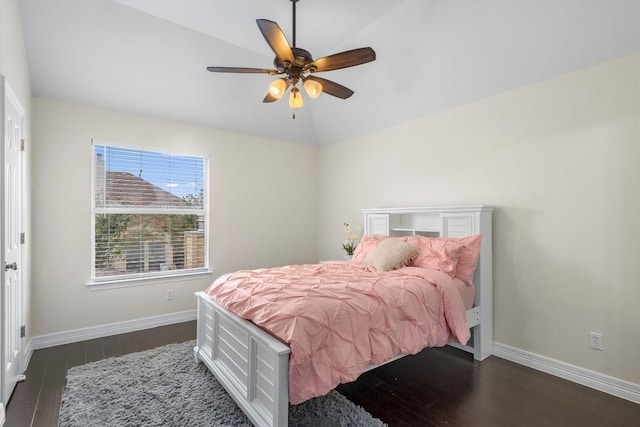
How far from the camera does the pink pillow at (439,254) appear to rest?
9.14ft

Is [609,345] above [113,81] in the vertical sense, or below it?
below

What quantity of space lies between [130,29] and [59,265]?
2405 millimetres

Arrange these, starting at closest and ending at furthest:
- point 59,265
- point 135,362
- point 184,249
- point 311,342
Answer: point 311,342 → point 135,362 → point 59,265 → point 184,249

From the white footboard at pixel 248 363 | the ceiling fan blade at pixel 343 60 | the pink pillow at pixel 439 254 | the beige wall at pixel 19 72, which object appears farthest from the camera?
the pink pillow at pixel 439 254

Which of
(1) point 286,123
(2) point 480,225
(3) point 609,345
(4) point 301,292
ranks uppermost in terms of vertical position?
(1) point 286,123

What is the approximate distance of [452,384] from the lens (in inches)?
96.3

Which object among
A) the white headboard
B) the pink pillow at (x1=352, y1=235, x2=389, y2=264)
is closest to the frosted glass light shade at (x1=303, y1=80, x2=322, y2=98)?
the white headboard

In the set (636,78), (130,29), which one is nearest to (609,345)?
(636,78)

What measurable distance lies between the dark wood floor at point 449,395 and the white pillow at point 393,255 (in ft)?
2.78

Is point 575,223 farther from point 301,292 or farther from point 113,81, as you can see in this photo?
point 113,81

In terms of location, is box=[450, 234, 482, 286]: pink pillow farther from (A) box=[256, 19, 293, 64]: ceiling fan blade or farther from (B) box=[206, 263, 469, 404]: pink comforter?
(A) box=[256, 19, 293, 64]: ceiling fan blade

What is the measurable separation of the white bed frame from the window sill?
1.32m

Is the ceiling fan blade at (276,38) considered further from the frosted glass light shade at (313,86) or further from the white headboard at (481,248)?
the white headboard at (481,248)

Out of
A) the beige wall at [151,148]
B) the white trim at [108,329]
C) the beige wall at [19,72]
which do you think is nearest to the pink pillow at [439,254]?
the beige wall at [151,148]
